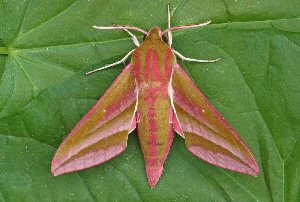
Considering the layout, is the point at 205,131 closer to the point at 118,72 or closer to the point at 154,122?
the point at 154,122

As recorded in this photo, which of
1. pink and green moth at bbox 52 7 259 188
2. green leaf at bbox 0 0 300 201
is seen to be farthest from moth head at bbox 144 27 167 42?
green leaf at bbox 0 0 300 201

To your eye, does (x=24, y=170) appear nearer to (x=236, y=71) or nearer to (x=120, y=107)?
(x=120, y=107)

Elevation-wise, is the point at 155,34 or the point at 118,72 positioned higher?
the point at 155,34

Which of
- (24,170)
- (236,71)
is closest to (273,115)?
(236,71)

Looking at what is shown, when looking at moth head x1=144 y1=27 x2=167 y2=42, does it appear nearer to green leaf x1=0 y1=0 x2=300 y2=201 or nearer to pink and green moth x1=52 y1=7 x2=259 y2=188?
pink and green moth x1=52 y1=7 x2=259 y2=188

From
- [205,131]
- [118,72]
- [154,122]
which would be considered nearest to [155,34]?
[118,72]

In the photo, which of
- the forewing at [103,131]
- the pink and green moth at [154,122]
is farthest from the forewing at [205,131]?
the forewing at [103,131]

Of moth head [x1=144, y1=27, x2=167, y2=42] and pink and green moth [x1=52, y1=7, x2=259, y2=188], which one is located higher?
moth head [x1=144, y1=27, x2=167, y2=42]
